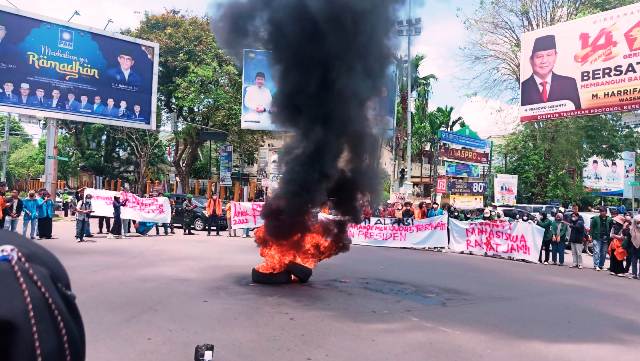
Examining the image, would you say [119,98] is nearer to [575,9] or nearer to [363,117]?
[363,117]

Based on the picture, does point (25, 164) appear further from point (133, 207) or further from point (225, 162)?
point (133, 207)

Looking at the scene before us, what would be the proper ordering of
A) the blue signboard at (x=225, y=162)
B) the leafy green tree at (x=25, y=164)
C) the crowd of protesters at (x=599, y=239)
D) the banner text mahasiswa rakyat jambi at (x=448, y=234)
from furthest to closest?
the leafy green tree at (x=25, y=164) → the blue signboard at (x=225, y=162) → the banner text mahasiswa rakyat jambi at (x=448, y=234) → the crowd of protesters at (x=599, y=239)

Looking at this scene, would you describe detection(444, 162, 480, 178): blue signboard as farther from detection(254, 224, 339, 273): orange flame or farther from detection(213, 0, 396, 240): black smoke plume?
detection(254, 224, 339, 273): orange flame

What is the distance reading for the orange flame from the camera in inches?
342

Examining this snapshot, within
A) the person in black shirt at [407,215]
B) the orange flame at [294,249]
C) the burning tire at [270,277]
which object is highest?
the person in black shirt at [407,215]

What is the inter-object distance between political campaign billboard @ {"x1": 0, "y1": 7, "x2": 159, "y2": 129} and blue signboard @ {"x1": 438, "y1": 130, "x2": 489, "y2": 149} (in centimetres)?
1258

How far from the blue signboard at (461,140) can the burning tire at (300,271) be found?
1306 cm

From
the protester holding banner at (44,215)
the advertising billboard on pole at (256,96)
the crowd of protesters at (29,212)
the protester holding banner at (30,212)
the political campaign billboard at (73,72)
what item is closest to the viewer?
the crowd of protesters at (29,212)

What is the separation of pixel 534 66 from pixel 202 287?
15305mm

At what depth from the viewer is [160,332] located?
17.9 ft

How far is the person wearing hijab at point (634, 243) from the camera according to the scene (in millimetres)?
11141

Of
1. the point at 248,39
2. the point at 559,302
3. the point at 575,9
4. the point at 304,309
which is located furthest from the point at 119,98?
the point at 575,9

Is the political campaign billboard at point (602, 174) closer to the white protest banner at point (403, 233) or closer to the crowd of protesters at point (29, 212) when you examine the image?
the white protest banner at point (403, 233)

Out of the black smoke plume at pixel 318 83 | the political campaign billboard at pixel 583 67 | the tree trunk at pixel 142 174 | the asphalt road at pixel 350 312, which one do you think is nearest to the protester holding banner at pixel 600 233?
the asphalt road at pixel 350 312
